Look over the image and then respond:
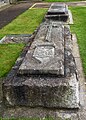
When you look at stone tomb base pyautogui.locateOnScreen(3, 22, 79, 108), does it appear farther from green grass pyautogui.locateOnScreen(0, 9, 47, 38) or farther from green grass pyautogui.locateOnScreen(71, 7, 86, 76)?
green grass pyautogui.locateOnScreen(0, 9, 47, 38)

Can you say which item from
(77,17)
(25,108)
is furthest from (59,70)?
(77,17)

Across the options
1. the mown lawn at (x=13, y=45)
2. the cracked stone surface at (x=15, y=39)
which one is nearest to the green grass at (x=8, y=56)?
the mown lawn at (x=13, y=45)

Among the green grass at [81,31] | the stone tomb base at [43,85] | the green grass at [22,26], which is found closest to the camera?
the stone tomb base at [43,85]

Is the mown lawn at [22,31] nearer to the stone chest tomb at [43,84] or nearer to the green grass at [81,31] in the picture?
the green grass at [81,31]

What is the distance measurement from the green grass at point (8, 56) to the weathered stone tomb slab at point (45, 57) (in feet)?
3.27

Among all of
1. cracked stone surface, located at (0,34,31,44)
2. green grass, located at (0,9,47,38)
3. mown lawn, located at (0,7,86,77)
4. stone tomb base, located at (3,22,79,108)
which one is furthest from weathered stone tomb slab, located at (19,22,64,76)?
green grass, located at (0,9,47,38)

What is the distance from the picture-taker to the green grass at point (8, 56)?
20.1ft

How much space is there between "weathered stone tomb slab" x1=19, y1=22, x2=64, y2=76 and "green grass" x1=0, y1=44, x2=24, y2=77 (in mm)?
995

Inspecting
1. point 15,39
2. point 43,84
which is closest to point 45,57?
point 43,84

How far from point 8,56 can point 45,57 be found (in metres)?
2.60

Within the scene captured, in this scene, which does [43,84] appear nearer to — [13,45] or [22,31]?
[13,45]

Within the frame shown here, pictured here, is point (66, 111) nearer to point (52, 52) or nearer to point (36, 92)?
point (36, 92)

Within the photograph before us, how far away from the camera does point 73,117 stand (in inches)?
153

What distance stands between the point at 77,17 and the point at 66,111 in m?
10.0
